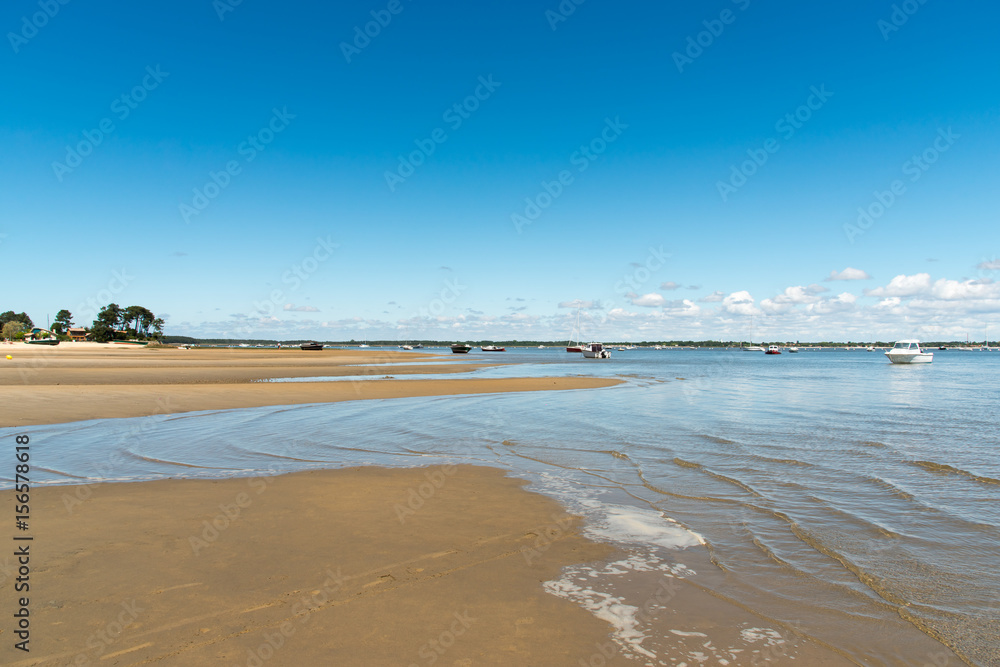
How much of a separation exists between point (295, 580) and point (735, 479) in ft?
29.6

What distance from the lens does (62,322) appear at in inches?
5669

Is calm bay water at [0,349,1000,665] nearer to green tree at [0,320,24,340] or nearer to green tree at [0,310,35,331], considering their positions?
green tree at [0,320,24,340]

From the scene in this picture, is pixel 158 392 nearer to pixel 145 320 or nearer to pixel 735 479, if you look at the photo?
pixel 735 479

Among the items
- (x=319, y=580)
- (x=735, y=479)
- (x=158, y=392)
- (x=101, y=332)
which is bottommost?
(x=735, y=479)

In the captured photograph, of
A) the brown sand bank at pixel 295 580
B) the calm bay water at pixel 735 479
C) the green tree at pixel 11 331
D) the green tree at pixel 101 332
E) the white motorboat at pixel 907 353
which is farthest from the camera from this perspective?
the green tree at pixel 101 332

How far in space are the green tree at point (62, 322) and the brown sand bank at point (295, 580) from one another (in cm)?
17237

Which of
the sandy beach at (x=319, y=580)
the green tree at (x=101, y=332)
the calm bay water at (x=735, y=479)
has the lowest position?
the calm bay water at (x=735, y=479)

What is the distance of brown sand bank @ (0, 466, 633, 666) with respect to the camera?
4.54 metres

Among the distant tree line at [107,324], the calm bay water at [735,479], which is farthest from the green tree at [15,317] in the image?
the calm bay water at [735,479]

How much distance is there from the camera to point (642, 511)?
29.3 ft

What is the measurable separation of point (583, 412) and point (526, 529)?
48.5 ft

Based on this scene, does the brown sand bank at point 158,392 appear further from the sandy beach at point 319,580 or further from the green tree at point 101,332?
the green tree at point 101,332

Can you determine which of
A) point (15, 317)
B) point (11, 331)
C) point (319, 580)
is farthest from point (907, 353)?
point (15, 317)

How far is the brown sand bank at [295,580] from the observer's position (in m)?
4.54
